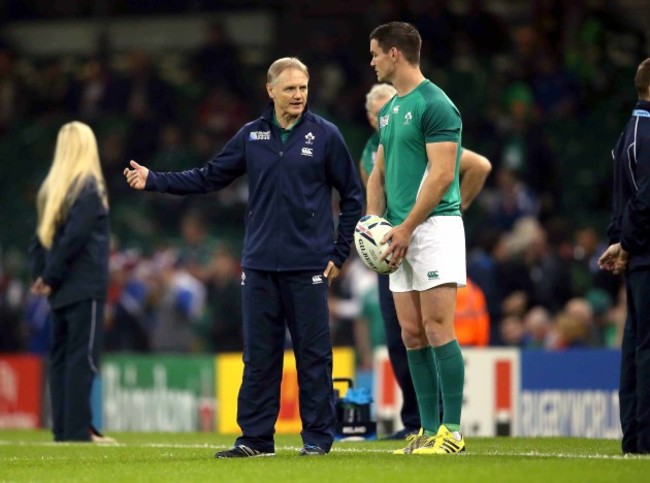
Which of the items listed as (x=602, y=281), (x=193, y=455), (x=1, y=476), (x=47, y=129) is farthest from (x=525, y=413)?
(x=47, y=129)

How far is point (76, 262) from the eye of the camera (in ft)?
40.1

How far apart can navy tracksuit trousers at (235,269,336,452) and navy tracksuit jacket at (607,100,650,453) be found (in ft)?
6.27

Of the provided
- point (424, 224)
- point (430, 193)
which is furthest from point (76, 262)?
point (430, 193)

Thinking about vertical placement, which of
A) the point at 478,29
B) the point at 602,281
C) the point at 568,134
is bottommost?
the point at 602,281

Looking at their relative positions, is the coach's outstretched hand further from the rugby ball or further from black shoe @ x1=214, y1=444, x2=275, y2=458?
black shoe @ x1=214, y1=444, x2=275, y2=458

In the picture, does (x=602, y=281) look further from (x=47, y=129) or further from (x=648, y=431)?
(x=47, y=129)

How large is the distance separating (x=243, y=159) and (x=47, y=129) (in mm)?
16838

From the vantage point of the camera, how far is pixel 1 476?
887 centimetres

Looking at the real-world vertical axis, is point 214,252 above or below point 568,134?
below

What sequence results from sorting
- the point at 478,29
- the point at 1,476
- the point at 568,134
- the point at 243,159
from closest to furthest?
the point at 1,476 < the point at 243,159 < the point at 568,134 < the point at 478,29

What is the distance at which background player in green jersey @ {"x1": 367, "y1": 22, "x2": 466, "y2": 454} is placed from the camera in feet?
29.4

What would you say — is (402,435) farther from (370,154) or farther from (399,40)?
(399,40)

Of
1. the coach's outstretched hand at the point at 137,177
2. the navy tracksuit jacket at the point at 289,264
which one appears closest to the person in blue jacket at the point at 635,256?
the navy tracksuit jacket at the point at 289,264

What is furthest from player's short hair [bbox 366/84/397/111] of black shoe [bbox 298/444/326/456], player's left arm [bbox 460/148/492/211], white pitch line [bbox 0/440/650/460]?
black shoe [bbox 298/444/326/456]
